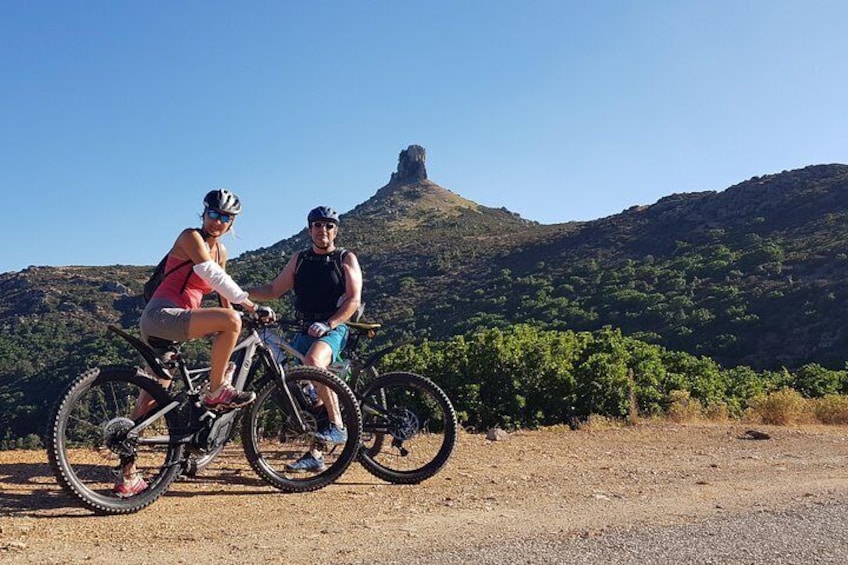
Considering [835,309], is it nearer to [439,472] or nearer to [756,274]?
[756,274]

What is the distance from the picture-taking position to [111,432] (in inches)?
170

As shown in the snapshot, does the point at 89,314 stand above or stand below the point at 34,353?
above

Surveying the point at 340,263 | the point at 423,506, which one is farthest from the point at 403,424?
the point at 340,263

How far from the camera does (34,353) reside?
141 ft

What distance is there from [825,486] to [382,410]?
146 inches

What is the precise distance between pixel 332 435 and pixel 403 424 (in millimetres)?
742

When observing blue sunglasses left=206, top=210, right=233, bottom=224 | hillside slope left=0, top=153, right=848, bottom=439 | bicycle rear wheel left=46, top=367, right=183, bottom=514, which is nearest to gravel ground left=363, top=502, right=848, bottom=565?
bicycle rear wheel left=46, top=367, right=183, bottom=514

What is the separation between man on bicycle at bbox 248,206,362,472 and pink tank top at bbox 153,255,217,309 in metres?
0.97

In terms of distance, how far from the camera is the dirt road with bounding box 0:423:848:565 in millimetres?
3607

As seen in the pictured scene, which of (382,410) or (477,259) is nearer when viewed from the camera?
(382,410)

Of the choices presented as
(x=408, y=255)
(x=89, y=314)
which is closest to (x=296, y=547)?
(x=89, y=314)

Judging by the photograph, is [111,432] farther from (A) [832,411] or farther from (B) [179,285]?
(A) [832,411]

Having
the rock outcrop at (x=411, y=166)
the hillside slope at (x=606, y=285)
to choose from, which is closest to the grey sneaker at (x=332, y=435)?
the hillside slope at (x=606, y=285)

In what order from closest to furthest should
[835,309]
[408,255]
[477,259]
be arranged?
[835,309]
[477,259]
[408,255]
